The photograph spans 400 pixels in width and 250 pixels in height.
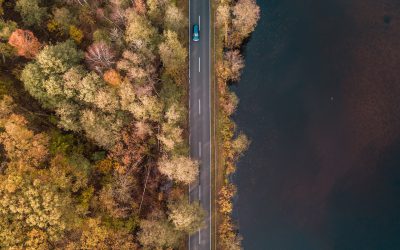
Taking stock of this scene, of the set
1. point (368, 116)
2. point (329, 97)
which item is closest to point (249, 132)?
point (329, 97)

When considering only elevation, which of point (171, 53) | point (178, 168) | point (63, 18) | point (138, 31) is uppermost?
point (63, 18)

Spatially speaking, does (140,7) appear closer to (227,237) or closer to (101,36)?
(101,36)

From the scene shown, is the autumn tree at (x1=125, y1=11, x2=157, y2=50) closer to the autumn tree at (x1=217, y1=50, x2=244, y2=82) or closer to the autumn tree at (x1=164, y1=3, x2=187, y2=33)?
the autumn tree at (x1=164, y1=3, x2=187, y2=33)

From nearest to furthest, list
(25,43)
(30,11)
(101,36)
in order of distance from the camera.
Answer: (25,43) → (101,36) → (30,11)

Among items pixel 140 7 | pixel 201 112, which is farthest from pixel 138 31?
pixel 201 112

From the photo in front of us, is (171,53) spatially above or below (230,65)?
below

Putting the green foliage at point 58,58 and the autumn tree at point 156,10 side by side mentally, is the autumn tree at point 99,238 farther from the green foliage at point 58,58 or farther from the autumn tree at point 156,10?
the autumn tree at point 156,10

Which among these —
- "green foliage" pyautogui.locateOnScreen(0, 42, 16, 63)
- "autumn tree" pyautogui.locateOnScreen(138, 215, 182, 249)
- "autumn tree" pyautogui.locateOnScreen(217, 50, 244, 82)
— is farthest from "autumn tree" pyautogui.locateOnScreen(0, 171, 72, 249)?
"autumn tree" pyautogui.locateOnScreen(217, 50, 244, 82)
